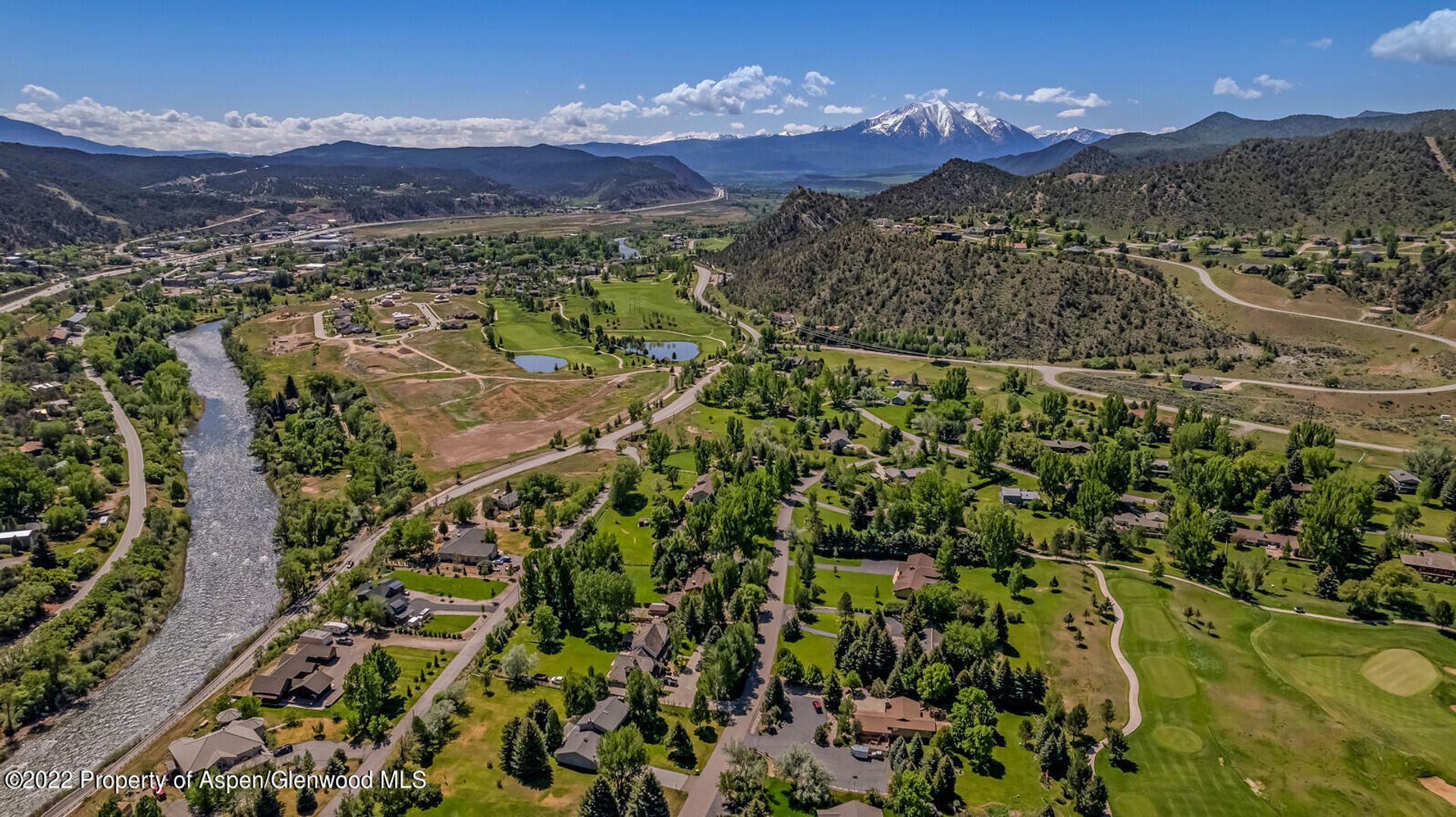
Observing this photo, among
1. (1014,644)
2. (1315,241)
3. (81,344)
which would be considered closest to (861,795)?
(1014,644)

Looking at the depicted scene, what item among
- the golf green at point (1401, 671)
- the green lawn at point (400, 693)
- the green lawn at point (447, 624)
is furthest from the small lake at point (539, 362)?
the golf green at point (1401, 671)

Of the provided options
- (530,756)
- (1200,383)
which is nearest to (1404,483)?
(1200,383)

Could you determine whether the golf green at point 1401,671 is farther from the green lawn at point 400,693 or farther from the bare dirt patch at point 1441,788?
the green lawn at point 400,693

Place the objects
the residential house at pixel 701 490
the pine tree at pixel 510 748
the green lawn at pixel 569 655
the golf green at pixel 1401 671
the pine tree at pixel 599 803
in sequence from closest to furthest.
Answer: the pine tree at pixel 599 803
the pine tree at pixel 510 748
the golf green at pixel 1401 671
the green lawn at pixel 569 655
the residential house at pixel 701 490

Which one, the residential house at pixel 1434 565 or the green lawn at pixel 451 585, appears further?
Answer: the green lawn at pixel 451 585

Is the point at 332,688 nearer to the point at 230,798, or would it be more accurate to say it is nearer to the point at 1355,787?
the point at 230,798

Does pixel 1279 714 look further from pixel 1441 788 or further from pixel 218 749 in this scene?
pixel 218 749
